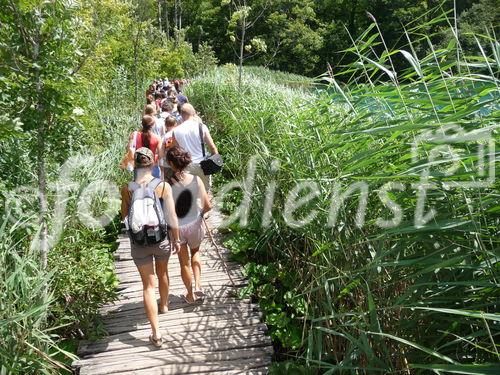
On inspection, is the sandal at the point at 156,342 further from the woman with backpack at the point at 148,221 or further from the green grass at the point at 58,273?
the green grass at the point at 58,273

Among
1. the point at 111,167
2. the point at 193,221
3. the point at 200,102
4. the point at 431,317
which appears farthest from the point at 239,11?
the point at 431,317

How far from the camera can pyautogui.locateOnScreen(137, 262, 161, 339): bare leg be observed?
3.45 meters

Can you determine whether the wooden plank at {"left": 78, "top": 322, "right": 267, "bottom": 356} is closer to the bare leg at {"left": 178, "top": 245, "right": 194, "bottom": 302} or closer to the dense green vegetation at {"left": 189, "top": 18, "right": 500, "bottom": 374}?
the dense green vegetation at {"left": 189, "top": 18, "right": 500, "bottom": 374}

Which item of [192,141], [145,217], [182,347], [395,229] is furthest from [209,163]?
[395,229]

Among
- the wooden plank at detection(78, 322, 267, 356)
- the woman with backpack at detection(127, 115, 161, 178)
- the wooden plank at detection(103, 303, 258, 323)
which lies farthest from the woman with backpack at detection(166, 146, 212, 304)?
the woman with backpack at detection(127, 115, 161, 178)

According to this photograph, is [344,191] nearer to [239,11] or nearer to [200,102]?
[239,11]

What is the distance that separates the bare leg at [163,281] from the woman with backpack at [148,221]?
11 millimetres

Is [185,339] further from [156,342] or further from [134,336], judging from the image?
[134,336]

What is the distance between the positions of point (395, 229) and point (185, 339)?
84.4 inches

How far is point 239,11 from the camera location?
9148 millimetres

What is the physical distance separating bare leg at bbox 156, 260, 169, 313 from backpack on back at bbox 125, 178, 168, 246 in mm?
326

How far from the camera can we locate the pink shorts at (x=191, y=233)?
394 centimetres

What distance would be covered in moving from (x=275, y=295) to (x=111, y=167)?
290 centimetres

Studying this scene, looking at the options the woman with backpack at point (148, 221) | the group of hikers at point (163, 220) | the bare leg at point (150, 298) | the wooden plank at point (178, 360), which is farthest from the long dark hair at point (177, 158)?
the wooden plank at point (178, 360)
